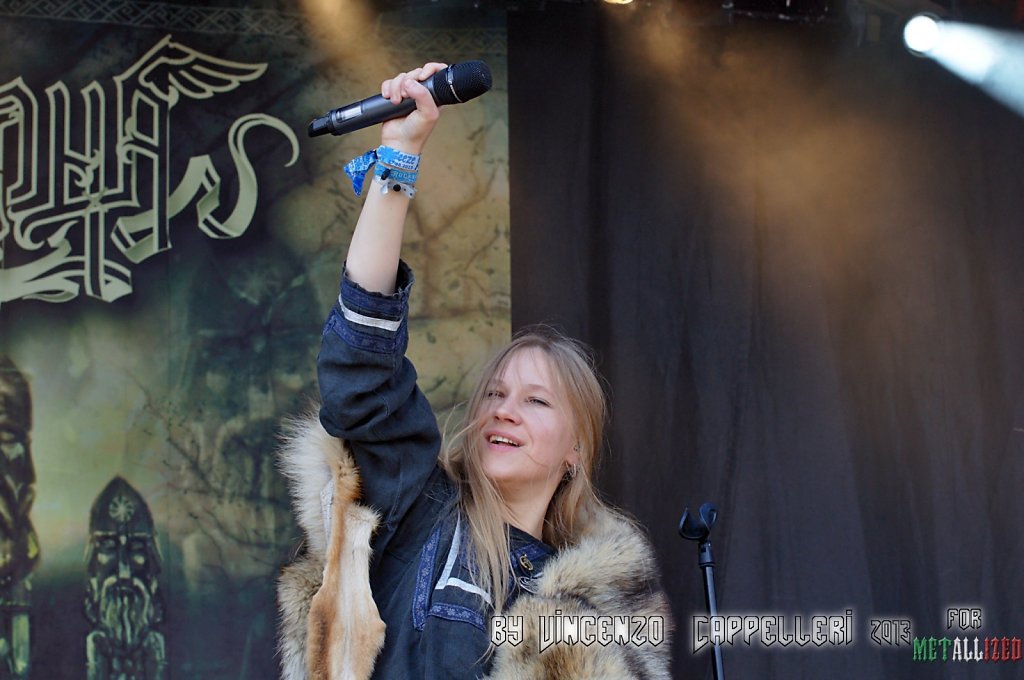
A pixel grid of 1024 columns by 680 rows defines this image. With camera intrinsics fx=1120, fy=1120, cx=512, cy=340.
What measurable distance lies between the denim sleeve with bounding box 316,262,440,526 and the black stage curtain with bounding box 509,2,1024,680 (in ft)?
4.68

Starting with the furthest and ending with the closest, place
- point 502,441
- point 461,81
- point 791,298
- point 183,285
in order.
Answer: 1. point 791,298
2. point 183,285
3. point 502,441
4. point 461,81

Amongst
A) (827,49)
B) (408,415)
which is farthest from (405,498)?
(827,49)

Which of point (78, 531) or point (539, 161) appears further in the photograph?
point (539, 161)

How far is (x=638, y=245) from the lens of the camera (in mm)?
3328

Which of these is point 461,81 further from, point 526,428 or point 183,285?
point 183,285

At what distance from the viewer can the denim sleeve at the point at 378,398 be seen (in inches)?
66.9

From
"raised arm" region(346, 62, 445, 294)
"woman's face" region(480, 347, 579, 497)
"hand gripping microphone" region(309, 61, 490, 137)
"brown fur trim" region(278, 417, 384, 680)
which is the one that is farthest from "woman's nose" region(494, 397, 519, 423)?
"hand gripping microphone" region(309, 61, 490, 137)

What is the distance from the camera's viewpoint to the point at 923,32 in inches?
134

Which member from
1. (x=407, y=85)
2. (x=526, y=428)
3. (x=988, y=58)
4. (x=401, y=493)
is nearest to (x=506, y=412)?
(x=526, y=428)

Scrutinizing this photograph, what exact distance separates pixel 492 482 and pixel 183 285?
56.5 inches

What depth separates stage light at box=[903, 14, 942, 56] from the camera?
3398 millimetres

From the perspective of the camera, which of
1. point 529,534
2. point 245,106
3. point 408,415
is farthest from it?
point 245,106

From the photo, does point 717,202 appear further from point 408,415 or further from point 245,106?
point 408,415

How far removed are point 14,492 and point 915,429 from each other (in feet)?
8.38
